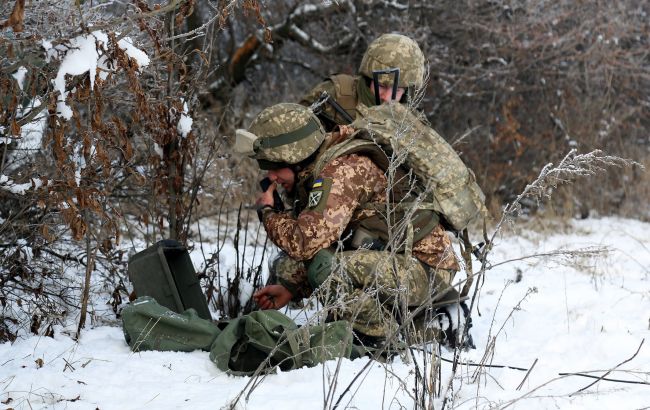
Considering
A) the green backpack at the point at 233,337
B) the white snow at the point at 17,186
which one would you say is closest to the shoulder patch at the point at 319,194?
the green backpack at the point at 233,337

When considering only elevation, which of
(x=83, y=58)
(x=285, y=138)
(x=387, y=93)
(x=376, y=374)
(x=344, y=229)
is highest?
(x=387, y=93)

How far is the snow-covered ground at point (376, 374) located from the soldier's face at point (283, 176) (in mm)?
1048

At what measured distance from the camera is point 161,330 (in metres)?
3.29

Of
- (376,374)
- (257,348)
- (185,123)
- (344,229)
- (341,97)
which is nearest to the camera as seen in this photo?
(376,374)

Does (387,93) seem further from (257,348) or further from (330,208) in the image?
(257,348)

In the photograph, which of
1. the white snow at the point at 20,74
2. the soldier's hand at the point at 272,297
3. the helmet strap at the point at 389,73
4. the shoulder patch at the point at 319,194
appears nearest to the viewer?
the white snow at the point at 20,74

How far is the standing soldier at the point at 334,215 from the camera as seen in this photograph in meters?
3.68

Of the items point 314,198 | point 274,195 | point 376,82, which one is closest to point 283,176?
point 274,195

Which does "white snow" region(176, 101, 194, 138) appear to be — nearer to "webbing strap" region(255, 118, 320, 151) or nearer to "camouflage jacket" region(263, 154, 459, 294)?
"webbing strap" region(255, 118, 320, 151)

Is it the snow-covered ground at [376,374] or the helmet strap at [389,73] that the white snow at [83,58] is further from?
the helmet strap at [389,73]

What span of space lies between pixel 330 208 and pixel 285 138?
43cm

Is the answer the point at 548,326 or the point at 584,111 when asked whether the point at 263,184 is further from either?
the point at 584,111

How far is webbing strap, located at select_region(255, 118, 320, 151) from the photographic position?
3836mm

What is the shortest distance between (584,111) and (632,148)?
834 millimetres
